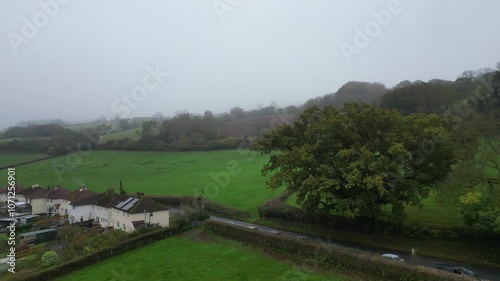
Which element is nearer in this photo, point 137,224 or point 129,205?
point 137,224

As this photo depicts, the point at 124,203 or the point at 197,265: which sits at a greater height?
the point at 124,203

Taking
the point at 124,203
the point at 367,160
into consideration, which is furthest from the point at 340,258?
the point at 124,203

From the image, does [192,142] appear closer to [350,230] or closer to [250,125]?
[250,125]

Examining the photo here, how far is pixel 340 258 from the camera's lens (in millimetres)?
23344

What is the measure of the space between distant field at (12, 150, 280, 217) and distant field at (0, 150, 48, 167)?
197 inches

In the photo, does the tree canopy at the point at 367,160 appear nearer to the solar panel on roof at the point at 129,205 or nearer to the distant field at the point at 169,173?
the distant field at the point at 169,173

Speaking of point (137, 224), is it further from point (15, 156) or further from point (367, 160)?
point (15, 156)

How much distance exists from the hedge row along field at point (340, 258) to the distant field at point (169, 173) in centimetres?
1328

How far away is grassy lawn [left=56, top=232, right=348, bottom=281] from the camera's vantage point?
931 inches

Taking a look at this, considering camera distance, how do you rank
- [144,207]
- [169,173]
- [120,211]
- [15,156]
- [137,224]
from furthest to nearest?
[15,156], [169,173], [120,211], [144,207], [137,224]

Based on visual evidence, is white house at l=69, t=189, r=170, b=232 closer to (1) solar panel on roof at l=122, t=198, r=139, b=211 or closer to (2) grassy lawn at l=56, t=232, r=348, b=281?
(1) solar panel on roof at l=122, t=198, r=139, b=211

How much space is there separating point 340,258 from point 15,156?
99.7m

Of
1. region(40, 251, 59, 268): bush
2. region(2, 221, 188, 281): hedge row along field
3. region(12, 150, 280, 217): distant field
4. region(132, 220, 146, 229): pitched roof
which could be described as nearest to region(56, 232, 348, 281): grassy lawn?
region(2, 221, 188, 281): hedge row along field

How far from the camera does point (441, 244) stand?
2702 cm
